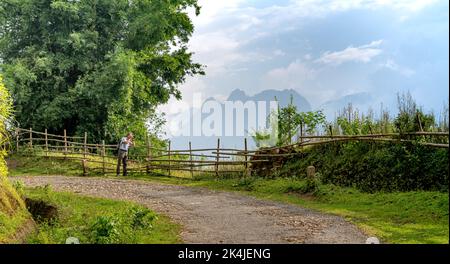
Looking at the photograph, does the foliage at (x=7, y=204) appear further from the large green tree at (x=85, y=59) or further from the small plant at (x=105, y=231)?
the large green tree at (x=85, y=59)

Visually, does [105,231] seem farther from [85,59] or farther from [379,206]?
[85,59]

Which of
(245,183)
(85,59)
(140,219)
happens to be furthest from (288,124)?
(85,59)

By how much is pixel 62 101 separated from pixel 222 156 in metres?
10.7

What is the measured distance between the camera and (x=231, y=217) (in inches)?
419

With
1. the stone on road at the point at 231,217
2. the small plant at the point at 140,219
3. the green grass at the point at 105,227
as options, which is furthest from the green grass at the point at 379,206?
the small plant at the point at 140,219

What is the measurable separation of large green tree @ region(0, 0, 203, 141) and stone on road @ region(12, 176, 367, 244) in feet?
35.5

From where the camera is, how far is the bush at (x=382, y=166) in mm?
12008

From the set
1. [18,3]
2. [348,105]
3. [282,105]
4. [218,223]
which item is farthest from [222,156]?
[18,3]

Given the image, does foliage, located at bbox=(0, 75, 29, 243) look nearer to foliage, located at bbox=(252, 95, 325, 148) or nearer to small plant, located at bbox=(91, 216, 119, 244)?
small plant, located at bbox=(91, 216, 119, 244)

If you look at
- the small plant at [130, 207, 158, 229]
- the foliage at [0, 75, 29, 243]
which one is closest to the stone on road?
the small plant at [130, 207, 158, 229]

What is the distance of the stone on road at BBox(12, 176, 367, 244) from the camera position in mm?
8547

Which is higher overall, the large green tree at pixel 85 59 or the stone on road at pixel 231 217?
the large green tree at pixel 85 59

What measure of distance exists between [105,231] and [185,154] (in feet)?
44.5

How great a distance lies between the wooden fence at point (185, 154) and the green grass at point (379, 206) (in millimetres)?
1673
